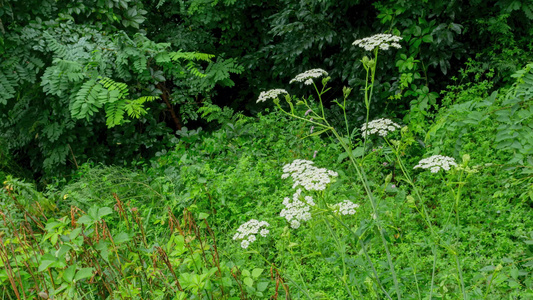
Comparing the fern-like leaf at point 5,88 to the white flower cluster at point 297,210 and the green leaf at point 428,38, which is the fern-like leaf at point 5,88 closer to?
the white flower cluster at point 297,210

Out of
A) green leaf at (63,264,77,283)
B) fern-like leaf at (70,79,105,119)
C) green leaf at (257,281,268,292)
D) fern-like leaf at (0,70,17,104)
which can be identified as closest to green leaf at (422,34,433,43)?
green leaf at (257,281,268,292)

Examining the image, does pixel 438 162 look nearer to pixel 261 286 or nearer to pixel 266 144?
pixel 261 286

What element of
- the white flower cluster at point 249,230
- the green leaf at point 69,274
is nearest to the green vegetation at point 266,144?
the green leaf at point 69,274

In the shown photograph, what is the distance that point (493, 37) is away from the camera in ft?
12.0

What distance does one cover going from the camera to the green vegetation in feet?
6.20

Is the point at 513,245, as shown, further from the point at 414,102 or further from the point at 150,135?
the point at 150,135

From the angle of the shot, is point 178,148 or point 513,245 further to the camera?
point 178,148

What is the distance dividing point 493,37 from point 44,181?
195 inches

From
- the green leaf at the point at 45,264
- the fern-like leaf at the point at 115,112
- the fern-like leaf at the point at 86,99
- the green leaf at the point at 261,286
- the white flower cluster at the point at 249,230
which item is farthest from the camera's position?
the fern-like leaf at the point at 115,112

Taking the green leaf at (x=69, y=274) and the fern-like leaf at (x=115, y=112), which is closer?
the green leaf at (x=69, y=274)

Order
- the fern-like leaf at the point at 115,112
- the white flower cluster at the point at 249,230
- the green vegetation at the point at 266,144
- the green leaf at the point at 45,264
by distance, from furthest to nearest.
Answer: the fern-like leaf at the point at 115,112
the green vegetation at the point at 266,144
the white flower cluster at the point at 249,230
the green leaf at the point at 45,264

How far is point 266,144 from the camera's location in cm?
392

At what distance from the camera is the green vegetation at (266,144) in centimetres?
189

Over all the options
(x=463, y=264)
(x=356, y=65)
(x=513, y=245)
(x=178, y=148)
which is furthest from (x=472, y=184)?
(x=178, y=148)
